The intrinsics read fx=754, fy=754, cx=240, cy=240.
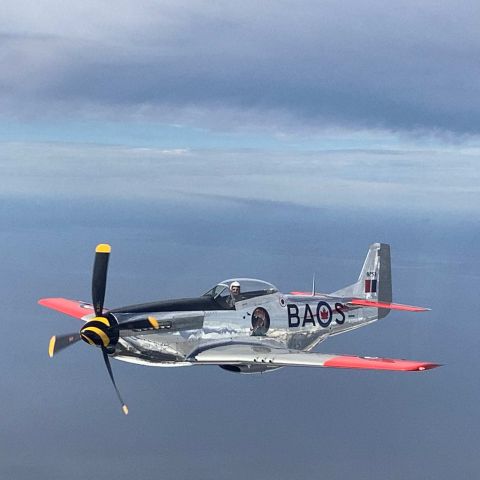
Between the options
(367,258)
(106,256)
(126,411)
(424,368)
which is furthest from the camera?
(367,258)

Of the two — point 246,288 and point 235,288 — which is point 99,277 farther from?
point 246,288

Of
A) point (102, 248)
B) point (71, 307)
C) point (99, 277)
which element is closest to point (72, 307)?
point (71, 307)

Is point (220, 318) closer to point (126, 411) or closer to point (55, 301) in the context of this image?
point (126, 411)

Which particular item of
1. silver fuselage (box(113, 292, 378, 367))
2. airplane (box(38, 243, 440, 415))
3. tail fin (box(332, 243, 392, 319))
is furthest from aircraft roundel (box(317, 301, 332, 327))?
tail fin (box(332, 243, 392, 319))

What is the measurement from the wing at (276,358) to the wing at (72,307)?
24.1ft

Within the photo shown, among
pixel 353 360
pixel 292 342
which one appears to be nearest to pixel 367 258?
pixel 292 342

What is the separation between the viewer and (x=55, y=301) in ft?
105

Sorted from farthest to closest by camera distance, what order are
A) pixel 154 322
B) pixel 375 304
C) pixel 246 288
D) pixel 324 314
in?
pixel 375 304, pixel 324 314, pixel 246 288, pixel 154 322

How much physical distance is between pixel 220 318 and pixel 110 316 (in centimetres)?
377

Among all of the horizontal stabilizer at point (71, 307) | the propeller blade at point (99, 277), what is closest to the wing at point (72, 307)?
A: the horizontal stabilizer at point (71, 307)

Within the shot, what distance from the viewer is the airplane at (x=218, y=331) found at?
22.8 meters

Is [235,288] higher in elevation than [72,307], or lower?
higher

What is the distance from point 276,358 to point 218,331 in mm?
2273

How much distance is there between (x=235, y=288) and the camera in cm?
2548
